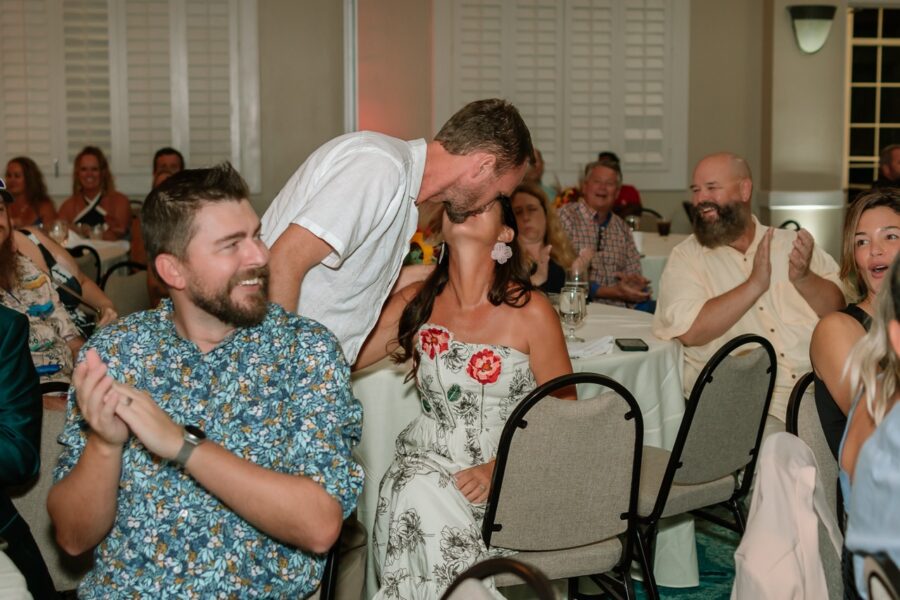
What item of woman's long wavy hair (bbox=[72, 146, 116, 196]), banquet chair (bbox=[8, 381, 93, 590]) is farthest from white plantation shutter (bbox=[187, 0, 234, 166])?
banquet chair (bbox=[8, 381, 93, 590])

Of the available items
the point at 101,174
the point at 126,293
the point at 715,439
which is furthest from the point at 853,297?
the point at 101,174

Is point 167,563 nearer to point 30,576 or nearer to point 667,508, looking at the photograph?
point 30,576

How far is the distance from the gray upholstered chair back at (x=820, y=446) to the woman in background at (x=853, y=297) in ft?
0.08

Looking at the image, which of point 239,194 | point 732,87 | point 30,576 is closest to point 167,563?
point 30,576

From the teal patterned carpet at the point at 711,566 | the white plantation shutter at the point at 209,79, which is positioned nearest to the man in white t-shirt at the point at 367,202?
the teal patterned carpet at the point at 711,566

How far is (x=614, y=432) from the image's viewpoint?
8.66ft

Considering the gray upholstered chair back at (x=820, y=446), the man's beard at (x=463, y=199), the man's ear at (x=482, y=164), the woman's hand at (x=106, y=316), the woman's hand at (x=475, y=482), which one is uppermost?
the man's ear at (x=482, y=164)

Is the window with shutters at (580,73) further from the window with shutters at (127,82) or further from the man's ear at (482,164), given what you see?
the man's ear at (482,164)

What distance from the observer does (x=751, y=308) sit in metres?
3.85

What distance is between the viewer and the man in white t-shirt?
229cm

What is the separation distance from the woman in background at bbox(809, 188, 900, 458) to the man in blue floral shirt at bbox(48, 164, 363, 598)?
1100 millimetres

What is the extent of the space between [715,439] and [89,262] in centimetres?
408

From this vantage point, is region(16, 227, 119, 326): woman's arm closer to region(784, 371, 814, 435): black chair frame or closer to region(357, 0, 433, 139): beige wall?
region(784, 371, 814, 435): black chair frame

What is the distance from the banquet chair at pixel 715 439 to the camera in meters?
2.98
